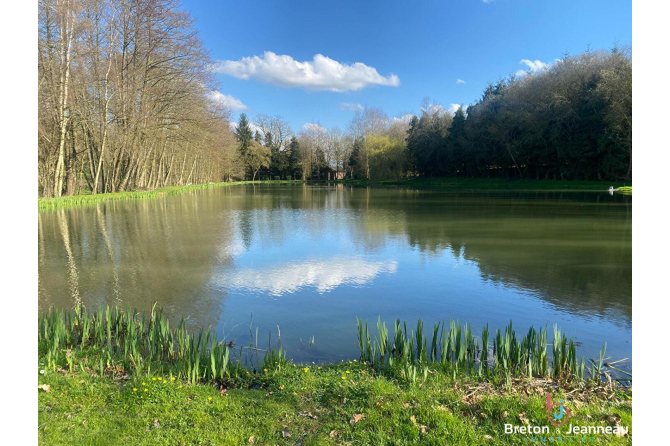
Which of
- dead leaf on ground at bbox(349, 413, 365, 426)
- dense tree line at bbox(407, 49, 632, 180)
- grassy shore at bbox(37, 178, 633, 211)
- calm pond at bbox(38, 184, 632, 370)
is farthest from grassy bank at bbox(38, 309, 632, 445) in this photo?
dense tree line at bbox(407, 49, 632, 180)

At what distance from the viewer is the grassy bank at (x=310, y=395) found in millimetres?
2979

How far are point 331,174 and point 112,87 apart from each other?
5797 cm

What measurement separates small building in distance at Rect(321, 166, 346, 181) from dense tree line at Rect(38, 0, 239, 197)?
48.8m

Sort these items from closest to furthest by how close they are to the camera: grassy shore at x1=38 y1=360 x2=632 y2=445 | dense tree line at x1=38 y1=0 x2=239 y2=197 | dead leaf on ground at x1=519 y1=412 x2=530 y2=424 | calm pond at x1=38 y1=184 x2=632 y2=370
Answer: grassy shore at x1=38 y1=360 x2=632 y2=445
dead leaf on ground at x1=519 y1=412 x2=530 y2=424
calm pond at x1=38 y1=184 x2=632 y2=370
dense tree line at x1=38 y1=0 x2=239 y2=197

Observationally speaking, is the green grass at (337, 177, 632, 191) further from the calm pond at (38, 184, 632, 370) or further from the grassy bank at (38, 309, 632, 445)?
the grassy bank at (38, 309, 632, 445)

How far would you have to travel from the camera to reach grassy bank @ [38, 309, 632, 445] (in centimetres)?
298

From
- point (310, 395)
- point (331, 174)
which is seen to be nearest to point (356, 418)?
point (310, 395)

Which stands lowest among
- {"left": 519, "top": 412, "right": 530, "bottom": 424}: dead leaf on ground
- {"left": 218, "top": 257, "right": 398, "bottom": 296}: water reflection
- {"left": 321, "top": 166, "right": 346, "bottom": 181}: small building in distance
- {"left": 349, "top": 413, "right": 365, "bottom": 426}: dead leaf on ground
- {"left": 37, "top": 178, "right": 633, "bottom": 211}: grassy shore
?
{"left": 349, "top": 413, "right": 365, "bottom": 426}: dead leaf on ground

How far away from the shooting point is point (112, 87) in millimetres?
26219

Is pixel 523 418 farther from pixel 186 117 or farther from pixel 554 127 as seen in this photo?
pixel 554 127

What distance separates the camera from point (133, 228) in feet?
47.2

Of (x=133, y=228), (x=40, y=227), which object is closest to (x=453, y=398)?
(x=133, y=228)

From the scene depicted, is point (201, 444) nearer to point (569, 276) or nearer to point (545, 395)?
point (545, 395)

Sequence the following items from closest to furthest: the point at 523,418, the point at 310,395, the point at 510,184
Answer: the point at 523,418, the point at 310,395, the point at 510,184
